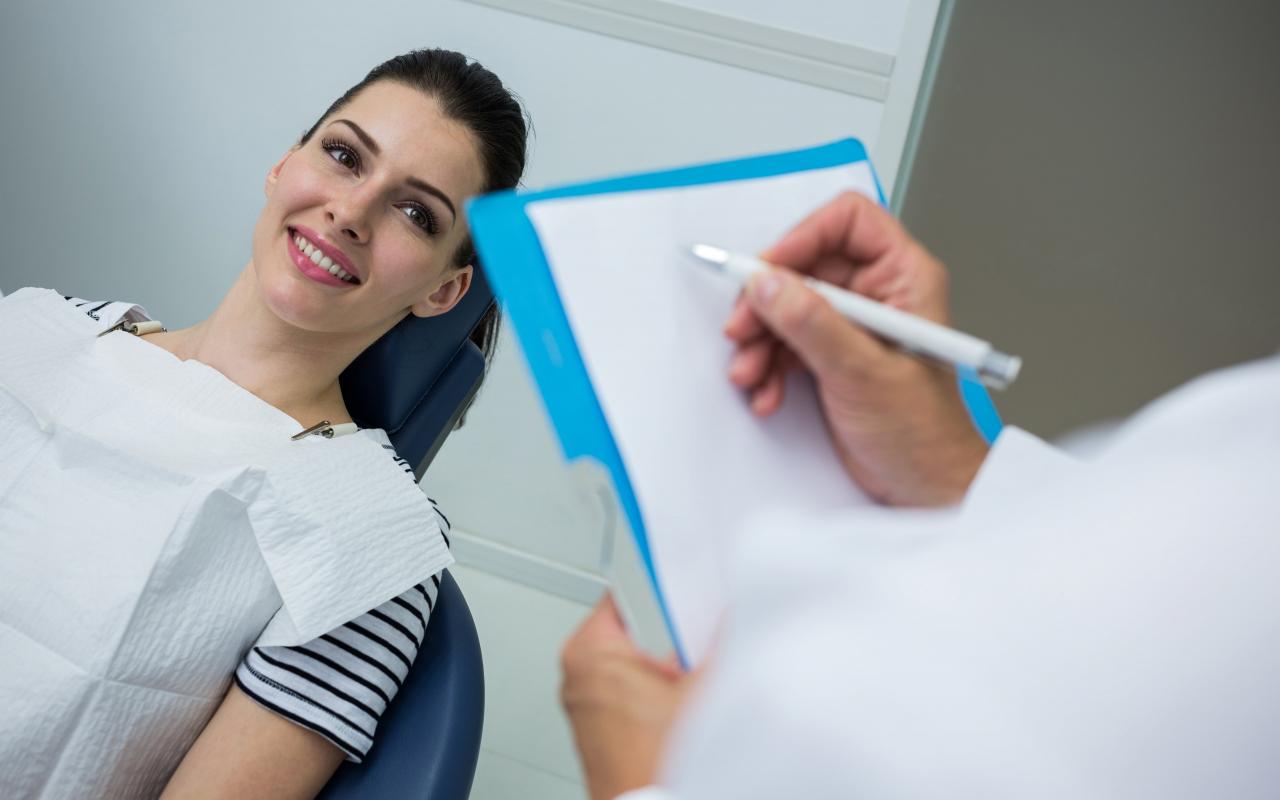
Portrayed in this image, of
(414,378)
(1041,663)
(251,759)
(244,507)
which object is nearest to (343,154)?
(414,378)

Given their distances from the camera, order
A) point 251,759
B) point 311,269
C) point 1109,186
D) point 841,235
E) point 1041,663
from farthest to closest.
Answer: point 1109,186 < point 311,269 < point 251,759 < point 841,235 < point 1041,663

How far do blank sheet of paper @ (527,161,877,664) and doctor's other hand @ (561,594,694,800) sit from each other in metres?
0.03

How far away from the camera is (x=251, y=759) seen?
2.99 ft

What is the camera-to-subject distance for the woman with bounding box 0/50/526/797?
3.03 ft

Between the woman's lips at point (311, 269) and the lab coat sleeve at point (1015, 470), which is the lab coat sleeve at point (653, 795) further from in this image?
the woman's lips at point (311, 269)

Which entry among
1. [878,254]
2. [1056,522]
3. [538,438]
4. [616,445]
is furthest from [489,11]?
[1056,522]

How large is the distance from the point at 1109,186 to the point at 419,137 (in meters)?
1.43

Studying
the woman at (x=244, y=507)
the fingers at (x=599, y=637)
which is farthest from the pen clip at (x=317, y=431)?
the fingers at (x=599, y=637)

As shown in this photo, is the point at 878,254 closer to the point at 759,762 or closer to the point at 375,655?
the point at 759,762

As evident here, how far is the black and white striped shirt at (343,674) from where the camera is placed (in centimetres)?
93

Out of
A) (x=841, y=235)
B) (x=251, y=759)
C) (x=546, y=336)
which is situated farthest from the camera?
(x=251, y=759)

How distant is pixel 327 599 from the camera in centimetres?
96

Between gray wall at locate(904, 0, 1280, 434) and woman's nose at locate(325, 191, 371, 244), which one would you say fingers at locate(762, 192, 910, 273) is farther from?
gray wall at locate(904, 0, 1280, 434)

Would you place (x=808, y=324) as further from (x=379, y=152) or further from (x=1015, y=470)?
(x=379, y=152)
